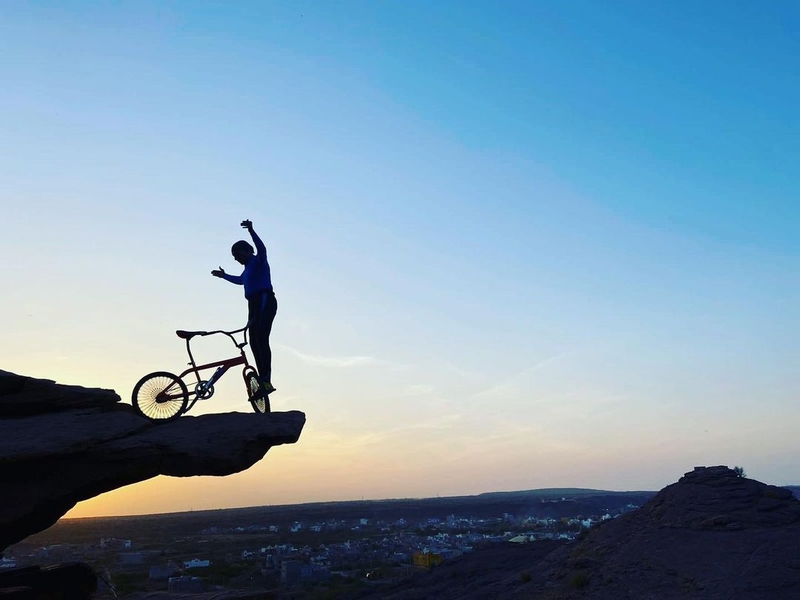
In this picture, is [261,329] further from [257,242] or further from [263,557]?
[263,557]

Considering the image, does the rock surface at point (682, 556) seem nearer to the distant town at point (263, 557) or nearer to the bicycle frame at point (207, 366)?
the distant town at point (263, 557)

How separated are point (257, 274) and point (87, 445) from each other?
4595 millimetres

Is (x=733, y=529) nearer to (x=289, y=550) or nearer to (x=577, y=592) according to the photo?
(x=577, y=592)

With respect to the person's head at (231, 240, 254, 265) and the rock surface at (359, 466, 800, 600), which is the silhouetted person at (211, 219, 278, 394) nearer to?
the person's head at (231, 240, 254, 265)

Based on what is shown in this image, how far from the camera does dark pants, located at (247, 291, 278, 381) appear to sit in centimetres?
1326

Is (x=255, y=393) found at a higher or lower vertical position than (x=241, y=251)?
lower

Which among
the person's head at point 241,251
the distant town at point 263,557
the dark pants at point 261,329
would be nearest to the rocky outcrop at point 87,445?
the dark pants at point 261,329

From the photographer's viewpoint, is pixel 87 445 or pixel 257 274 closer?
pixel 87 445

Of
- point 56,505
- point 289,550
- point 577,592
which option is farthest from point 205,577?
point 56,505

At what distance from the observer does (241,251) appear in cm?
1352

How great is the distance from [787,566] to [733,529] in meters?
3.97

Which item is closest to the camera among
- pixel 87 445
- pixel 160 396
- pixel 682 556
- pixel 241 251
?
pixel 87 445

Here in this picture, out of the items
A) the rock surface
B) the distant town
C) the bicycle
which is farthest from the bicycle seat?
the rock surface

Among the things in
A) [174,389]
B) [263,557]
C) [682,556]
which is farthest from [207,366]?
[263,557]
